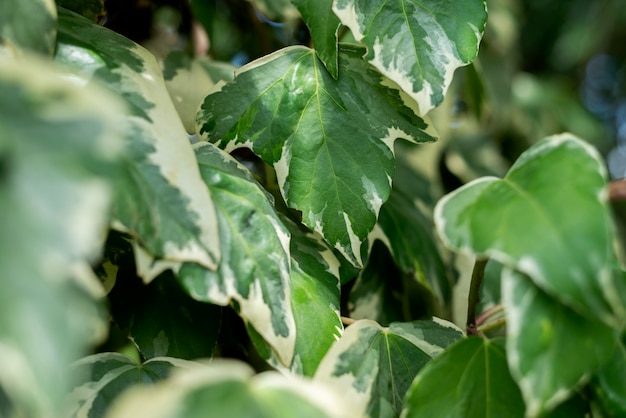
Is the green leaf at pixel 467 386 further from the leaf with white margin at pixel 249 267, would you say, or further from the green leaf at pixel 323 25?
the green leaf at pixel 323 25

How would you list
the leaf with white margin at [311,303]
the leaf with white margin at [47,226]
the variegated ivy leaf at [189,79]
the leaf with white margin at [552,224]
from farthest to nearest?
the variegated ivy leaf at [189,79], the leaf with white margin at [311,303], the leaf with white margin at [552,224], the leaf with white margin at [47,226]

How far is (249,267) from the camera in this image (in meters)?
0.38

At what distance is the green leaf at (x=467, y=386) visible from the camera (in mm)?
378

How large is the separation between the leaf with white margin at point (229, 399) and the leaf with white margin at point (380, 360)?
0.12 metres

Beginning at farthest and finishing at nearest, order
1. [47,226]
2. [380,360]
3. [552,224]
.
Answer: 1. [380,360]
2. [552,224]
3. [47,226]

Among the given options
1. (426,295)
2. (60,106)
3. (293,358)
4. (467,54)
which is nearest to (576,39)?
(426,295)

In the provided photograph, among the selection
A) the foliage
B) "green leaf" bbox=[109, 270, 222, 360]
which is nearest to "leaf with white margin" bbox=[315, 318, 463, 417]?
the foliage

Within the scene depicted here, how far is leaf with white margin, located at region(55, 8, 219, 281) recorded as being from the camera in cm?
33

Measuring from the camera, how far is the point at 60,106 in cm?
23

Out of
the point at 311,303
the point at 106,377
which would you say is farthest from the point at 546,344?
the point at 106,377

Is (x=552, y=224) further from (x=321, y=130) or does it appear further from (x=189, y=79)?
(x=189, y=79)

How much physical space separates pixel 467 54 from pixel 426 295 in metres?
0.29

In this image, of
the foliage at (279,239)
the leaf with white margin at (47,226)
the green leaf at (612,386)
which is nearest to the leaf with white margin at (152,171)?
the foliage at (279,239)

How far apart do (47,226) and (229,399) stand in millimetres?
97
